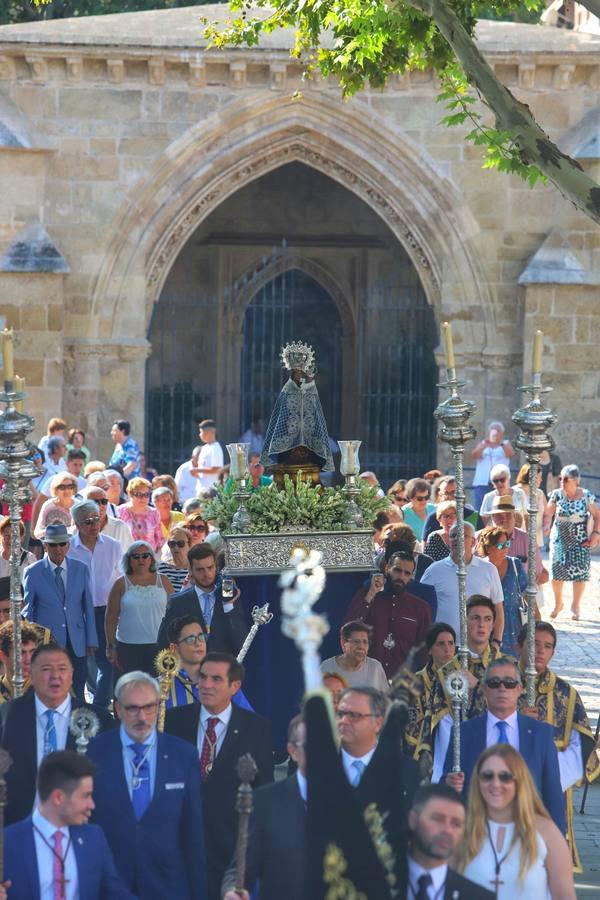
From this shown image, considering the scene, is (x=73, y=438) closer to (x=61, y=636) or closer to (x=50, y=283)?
(x=50, y=283)

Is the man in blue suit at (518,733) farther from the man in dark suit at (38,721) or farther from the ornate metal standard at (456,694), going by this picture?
the man in dark suit at (38,721)

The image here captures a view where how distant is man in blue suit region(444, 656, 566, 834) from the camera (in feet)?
21.9

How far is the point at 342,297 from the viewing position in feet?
81.8

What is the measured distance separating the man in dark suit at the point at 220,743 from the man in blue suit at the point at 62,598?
9.87 feet

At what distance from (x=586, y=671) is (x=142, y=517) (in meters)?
3.66

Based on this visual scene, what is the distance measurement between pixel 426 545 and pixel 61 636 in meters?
2.68

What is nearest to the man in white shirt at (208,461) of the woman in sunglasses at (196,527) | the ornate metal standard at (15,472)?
the woman in sunglasses at (196,527)

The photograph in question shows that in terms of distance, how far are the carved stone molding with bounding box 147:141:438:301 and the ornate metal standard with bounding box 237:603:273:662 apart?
11318 mm

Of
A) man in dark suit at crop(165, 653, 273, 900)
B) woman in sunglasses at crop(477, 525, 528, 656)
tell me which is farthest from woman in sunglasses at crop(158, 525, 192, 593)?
man in dark suit at crop(165, 653, 273, 900)

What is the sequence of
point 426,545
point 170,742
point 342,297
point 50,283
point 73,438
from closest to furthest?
point 170,742
point 426,545
point 73,438
point 50,283
point 342,297

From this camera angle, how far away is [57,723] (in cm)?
669

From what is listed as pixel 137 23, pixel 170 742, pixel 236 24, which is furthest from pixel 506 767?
pixel 137 23

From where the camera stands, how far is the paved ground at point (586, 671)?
27.9 feet

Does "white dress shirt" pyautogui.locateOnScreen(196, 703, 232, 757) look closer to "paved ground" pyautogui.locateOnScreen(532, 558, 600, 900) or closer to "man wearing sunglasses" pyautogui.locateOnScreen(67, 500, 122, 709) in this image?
"paved ground" pyautogui.locateOnScreen(532, 558, 600, 900)
